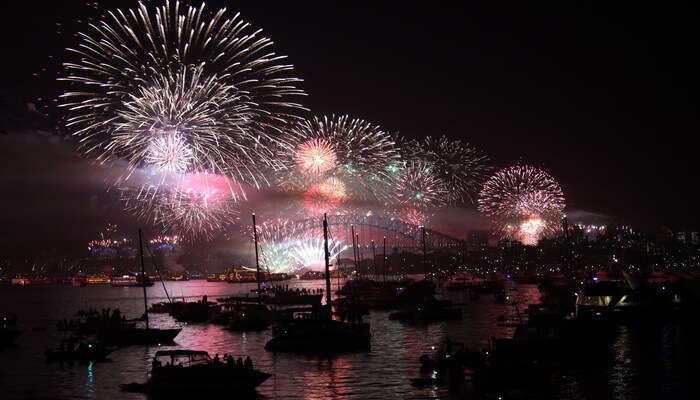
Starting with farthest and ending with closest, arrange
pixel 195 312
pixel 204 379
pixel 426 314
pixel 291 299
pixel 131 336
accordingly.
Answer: pixel 291 299 < pixel 195 312 < pixel 426 314 < pixel 131 336 < pixel 204 379

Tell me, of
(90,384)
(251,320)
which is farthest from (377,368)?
(251,320)

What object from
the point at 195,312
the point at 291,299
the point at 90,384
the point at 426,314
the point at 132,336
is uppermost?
the point at 195,312

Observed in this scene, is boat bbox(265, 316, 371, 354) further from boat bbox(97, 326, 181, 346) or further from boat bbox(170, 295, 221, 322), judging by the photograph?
boat bbox(170, 295, 221, 322)

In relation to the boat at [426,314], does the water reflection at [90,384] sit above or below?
below

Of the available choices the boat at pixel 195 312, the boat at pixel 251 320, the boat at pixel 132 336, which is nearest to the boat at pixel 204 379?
the boat at pixel 132 336

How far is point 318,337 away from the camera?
4769 centimetres

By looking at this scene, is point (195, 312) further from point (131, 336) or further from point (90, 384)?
point (90, 384)

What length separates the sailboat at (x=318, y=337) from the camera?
1873 inches

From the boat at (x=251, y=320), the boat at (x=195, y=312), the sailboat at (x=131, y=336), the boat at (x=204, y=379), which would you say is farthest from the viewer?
the boat at (x=195, y=312)

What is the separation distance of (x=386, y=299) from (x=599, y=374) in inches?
2069

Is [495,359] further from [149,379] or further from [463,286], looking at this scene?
[463,286]

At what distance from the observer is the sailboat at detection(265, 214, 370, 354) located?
47.6 metres

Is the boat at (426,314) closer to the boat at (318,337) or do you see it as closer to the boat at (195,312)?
the boat at (195,312)

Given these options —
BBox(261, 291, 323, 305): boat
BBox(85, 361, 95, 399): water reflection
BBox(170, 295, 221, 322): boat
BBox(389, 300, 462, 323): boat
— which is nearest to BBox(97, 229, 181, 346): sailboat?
BBox(85, 361, 95, 399): water reflection
